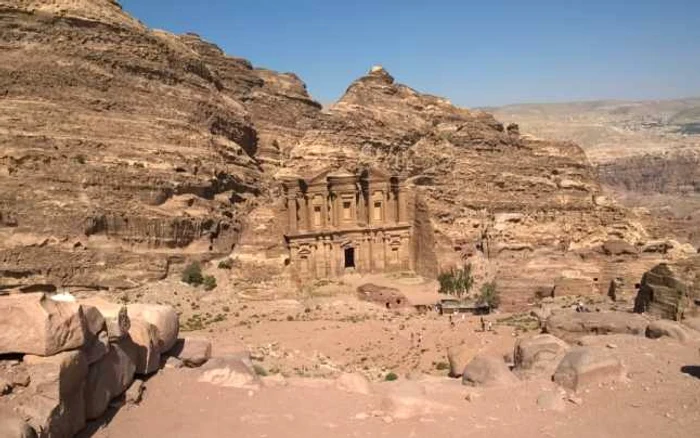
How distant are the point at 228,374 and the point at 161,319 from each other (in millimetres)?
1916

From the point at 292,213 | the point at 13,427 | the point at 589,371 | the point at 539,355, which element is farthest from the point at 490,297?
the point at 13,427

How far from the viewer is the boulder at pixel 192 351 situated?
1141 cm

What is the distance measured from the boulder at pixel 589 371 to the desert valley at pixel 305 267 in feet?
0.15

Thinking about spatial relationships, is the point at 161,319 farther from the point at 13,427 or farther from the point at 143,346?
the point at 13,427

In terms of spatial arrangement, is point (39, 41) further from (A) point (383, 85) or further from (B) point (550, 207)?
(B) point (550, 207)

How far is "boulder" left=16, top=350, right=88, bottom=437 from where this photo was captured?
23.7 feet

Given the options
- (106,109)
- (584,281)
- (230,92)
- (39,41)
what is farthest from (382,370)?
(230,92)

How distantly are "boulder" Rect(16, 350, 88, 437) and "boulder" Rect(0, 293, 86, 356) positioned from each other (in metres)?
0.14

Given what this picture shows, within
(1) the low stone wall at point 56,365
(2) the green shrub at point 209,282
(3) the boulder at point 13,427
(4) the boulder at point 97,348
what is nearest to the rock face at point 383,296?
(2) the green shrub at point 209,282

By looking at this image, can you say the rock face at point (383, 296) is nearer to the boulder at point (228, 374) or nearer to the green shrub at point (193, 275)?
the green shrub at point (193, 275)

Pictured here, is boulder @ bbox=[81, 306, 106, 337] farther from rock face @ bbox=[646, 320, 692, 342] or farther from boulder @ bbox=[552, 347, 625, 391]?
rock face @ bbox=[646, 320, 692, 342]

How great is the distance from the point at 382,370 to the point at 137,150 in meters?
19.5

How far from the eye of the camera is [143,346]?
10.2 m

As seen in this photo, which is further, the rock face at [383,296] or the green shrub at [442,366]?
the rock face at [383,296]
